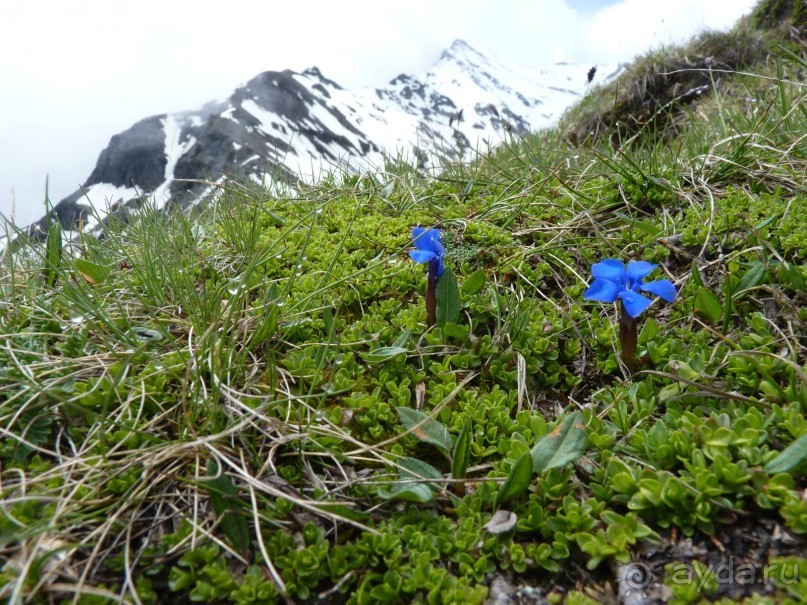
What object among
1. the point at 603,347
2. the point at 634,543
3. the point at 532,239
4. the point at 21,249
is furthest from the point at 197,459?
the point at 21,249

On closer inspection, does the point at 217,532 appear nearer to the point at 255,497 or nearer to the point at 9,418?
the point at 255,497

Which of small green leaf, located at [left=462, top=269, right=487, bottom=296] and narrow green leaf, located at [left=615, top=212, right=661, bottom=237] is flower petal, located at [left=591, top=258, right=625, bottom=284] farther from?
narrow green leaf, located at [left=615, top=212, right=661, bottom=237]

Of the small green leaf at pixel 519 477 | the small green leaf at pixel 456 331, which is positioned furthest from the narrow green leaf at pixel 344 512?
the small green leaf at pixel 456 331

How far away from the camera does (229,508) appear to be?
1.25 metres

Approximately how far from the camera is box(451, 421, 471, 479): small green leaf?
56.5 inches

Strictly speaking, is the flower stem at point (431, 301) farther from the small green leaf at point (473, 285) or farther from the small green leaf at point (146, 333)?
the small green leaf at point (146, 333)

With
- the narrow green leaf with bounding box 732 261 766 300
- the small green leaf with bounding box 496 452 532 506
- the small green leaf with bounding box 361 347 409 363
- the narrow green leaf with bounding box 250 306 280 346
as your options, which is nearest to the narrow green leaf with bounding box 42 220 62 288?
the narrow green leaf with bounding box 250 306 280 346

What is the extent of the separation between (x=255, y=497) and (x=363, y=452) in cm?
34

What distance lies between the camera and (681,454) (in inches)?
52.2

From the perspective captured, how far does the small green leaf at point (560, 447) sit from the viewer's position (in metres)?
1.36

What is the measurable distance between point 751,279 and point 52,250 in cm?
291

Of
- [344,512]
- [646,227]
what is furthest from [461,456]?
[646,227]

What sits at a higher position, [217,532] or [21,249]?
[21,249]

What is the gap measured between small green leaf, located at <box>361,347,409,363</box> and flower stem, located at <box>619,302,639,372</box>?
75cm
